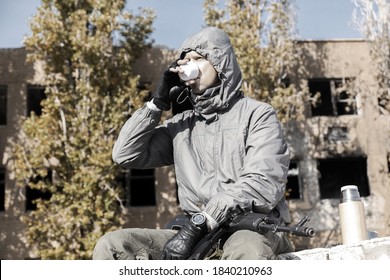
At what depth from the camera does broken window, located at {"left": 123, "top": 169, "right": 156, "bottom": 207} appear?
20016 millimetres

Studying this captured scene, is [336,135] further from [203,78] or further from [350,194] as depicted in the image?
[203,78]

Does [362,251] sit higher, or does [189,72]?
[189,72]

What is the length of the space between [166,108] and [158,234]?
0.72m

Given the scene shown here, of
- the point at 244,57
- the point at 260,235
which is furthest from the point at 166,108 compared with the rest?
the point at 244,57

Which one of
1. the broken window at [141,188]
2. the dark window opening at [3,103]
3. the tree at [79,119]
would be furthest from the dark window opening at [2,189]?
the broken window at [141,188]

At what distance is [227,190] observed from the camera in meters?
3.12

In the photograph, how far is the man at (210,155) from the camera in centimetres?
300

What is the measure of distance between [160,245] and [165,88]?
860mm

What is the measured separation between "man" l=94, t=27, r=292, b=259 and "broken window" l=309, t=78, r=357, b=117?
1833 centimetres

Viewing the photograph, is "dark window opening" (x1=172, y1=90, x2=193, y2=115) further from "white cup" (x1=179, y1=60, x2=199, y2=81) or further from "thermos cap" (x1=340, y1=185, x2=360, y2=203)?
"thermos cap" (x1=340, y1=185, x2=360, y2=203)

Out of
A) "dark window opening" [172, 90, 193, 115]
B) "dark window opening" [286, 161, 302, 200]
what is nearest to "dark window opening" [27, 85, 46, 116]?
"dark window opening" [286, 161, 302, 200]

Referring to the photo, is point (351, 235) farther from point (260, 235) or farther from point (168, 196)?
point (168, 196)

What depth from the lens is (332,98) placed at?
21562 millimetres

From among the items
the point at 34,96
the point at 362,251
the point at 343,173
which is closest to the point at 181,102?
the point at 362,251
